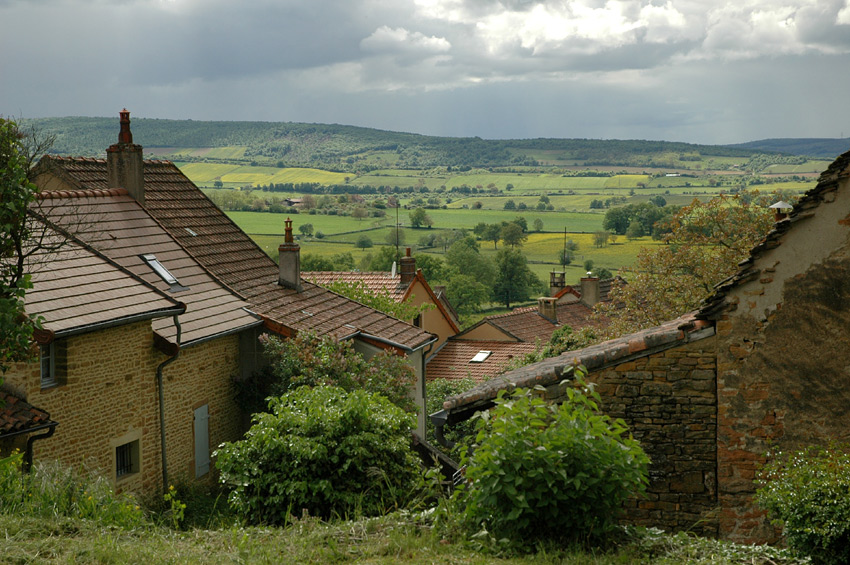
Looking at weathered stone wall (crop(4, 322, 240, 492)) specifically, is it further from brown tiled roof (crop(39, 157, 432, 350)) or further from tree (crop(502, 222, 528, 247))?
tree (crop(502, 222, 528, 247))

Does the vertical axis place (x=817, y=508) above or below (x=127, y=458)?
above

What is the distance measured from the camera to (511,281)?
8306 centimetres

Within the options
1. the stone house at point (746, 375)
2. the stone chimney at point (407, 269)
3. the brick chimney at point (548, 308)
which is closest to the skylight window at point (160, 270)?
the stone house at point (746, 375)

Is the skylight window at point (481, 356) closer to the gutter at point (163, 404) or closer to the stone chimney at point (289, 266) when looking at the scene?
the stone chimney at point (289, 266)

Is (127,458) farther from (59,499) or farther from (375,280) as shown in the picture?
(375,280)

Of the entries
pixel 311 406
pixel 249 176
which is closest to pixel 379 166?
pixel 249 176

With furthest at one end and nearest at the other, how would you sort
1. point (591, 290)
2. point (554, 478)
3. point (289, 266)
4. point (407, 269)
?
1. point (591, 290)
2. point (407, 269)
3. point (289, 266)
4. point (554, 478)

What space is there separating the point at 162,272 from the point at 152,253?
2.27 feet

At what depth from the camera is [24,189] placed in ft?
28.0

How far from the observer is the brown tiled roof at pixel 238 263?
19.5 meters

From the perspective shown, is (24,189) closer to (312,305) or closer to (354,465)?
(354,465)

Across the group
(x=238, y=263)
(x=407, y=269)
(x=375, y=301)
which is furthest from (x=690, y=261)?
(x=407, y=269)

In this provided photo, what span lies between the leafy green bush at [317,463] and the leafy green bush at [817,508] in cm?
378

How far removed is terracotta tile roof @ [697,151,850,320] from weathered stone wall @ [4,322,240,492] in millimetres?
8055
